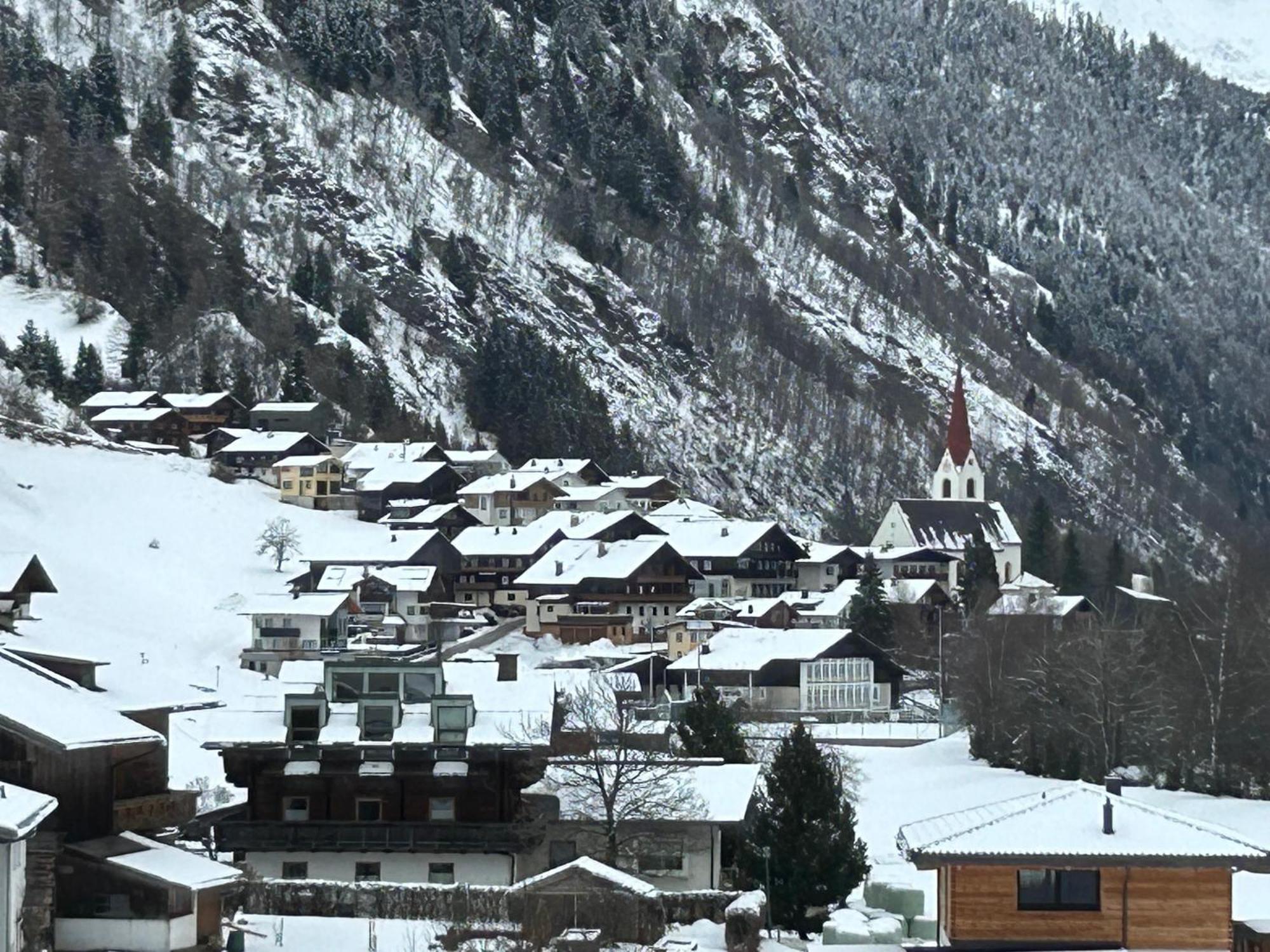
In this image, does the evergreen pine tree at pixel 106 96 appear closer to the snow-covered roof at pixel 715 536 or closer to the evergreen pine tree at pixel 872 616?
the snow-covered roof at pixel 715 536

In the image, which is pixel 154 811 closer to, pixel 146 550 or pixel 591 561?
pixel 146 550

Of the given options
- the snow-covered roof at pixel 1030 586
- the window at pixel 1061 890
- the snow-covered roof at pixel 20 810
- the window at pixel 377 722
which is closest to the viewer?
the snow-covered roof at pixel 20 810

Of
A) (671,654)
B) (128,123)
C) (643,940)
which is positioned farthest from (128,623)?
(128,123)

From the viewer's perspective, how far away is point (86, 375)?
13525 centimetres

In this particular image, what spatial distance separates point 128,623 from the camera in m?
87.9

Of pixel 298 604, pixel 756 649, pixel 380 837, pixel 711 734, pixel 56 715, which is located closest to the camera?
pixel 56 715

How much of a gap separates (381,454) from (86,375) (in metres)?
18.1

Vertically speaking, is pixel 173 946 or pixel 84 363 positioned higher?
pixel 84 363

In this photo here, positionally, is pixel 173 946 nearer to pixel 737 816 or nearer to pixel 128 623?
pixel 737 816

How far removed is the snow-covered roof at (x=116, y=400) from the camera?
128875mm

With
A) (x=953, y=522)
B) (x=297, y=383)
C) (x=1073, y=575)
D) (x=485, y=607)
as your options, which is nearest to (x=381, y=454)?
(x=297, y=383)

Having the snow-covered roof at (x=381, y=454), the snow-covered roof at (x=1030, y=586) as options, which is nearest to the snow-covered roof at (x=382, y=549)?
the snow-covered roof at (x=381, y=454)

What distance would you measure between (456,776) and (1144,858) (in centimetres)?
1610

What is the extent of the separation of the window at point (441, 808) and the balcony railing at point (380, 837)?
0.28 m
